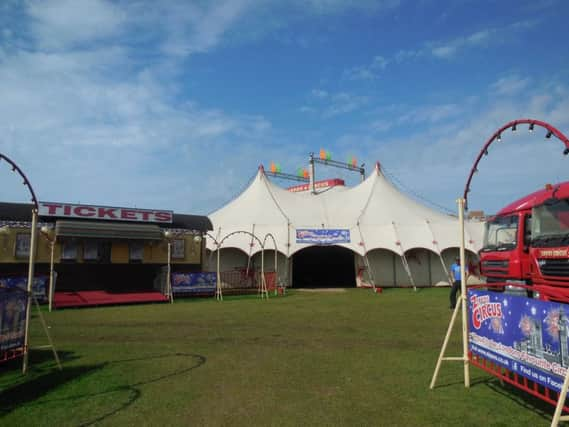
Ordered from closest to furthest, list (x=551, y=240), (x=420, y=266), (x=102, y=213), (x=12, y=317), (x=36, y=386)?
(x=36, y=386) → (x=12, y=317) → (x=551, y=240) → (x=102, y=213) → (x=420, y=266)

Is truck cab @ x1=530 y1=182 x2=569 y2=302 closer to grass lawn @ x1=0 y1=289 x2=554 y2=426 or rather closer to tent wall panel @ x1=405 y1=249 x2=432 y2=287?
grass lawn @ x1=0 y1=289 x2=554 y2=426

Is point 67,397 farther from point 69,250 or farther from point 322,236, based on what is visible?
point 322,236

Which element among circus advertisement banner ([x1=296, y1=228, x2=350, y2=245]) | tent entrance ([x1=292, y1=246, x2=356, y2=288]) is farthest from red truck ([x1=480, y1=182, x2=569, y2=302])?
tent entrance ([x1=292, y1=246, x2=356, y2=288])

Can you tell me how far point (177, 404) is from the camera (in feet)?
16.5

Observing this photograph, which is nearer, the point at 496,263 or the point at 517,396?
the point at 517,396

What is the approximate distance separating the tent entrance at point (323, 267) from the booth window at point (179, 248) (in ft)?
33.8

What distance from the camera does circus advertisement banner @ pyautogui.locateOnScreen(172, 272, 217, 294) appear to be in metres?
17.8

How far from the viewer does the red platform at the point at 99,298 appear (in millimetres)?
15131

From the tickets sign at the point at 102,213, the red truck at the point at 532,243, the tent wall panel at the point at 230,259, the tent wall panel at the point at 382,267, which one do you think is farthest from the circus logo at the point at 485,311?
the tent wall panel at the point at 230,259

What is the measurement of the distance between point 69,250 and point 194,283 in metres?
5.37

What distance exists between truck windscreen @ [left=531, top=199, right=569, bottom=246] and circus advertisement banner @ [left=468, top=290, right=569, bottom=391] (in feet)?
10.1

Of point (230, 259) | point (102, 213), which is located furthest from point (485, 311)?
point (230, 259)

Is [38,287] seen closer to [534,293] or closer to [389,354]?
[389,354]

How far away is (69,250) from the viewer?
17.6 m
